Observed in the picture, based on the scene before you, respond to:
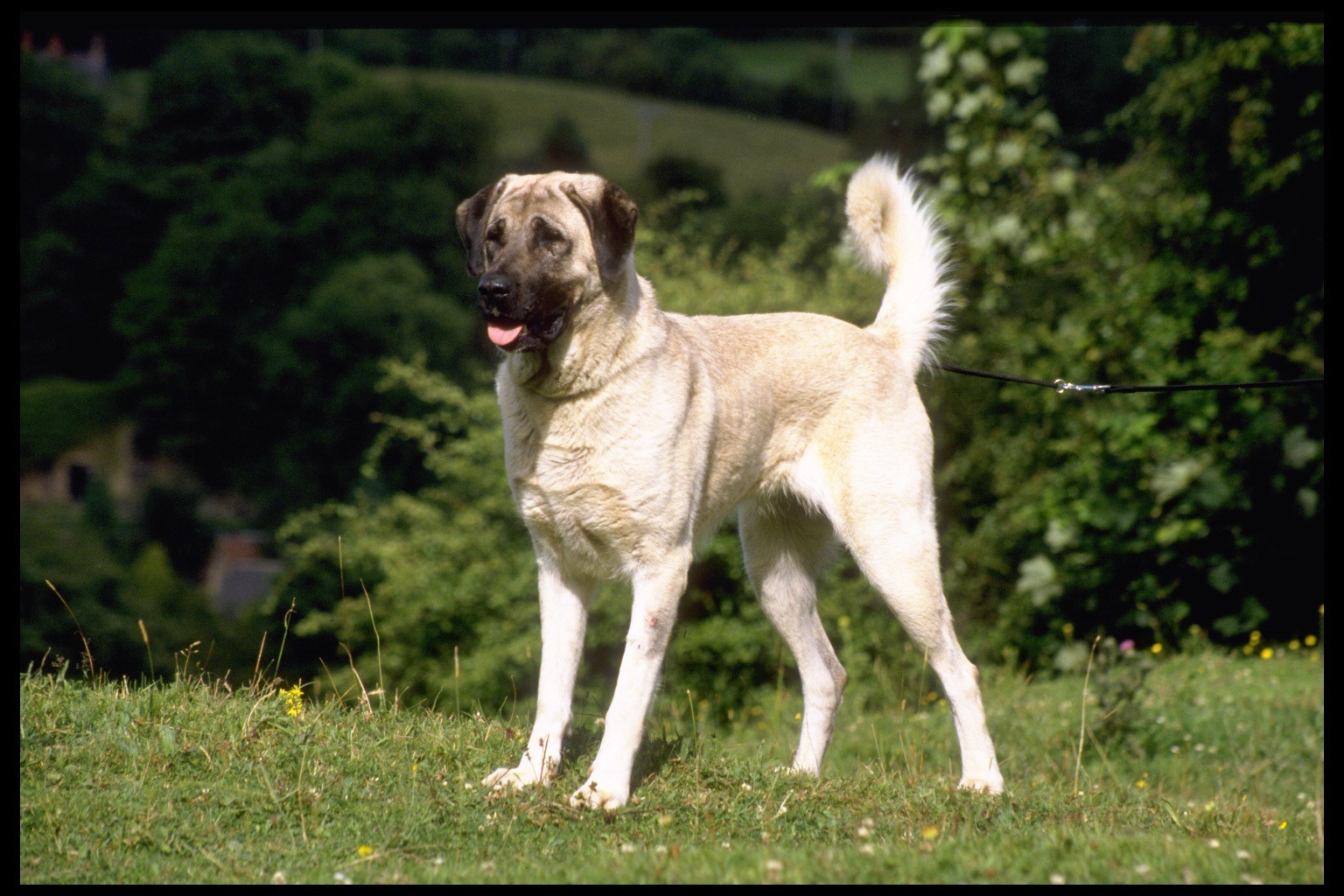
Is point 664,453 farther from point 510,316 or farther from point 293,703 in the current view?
point 293,703

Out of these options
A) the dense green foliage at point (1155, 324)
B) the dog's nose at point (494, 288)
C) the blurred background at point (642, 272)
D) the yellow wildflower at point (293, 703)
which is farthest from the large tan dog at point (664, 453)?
the dense green foliage at point (1155, 324)

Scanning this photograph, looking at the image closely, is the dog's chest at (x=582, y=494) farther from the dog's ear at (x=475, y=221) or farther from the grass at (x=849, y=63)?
the grass at (x=849, y=63)

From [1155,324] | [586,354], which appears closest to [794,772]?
[586,354]

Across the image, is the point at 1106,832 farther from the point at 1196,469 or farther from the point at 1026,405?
the point at 1026,405

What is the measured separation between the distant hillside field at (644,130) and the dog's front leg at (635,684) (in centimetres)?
2019

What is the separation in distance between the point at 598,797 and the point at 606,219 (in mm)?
1911

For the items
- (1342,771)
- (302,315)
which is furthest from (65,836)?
(302,315)

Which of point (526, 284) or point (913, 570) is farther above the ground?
point (526, 284)

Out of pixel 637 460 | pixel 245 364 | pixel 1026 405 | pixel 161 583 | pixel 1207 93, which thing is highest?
pixel 1207 93

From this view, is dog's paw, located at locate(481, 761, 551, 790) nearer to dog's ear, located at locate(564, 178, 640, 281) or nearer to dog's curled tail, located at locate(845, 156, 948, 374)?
dog's ear, located at locate(564, 178, 640, 281)

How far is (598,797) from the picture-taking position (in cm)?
410

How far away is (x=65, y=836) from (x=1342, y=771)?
3.92 m

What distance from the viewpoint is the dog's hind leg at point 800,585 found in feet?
17.5

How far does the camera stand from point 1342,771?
4.18 meters
